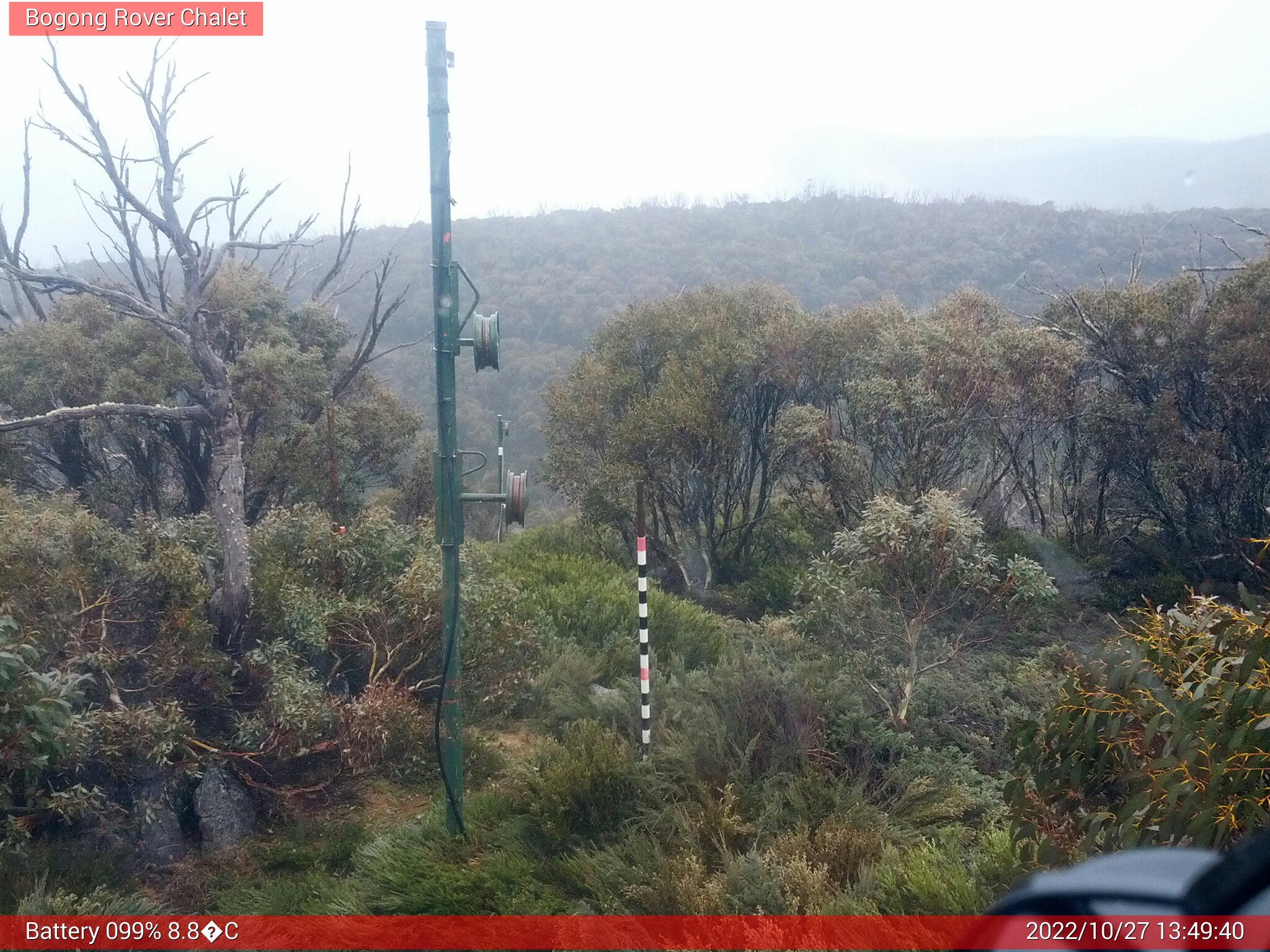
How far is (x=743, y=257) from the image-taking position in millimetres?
27188

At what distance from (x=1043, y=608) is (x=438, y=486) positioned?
5184mm

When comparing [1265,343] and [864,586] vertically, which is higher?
[1265,343]

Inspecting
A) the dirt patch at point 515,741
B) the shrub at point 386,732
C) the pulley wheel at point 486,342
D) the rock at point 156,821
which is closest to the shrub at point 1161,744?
the pulley wheel at point 486,342

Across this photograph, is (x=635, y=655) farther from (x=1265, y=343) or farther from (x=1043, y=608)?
(x=1265, y=343)

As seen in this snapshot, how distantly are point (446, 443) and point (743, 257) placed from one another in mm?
23993

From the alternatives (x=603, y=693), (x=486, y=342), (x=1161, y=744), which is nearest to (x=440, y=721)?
(x=603, y=693)

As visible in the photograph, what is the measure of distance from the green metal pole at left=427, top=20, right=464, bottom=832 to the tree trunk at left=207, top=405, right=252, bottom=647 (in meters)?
1.89

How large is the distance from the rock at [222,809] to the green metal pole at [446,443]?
125 cm

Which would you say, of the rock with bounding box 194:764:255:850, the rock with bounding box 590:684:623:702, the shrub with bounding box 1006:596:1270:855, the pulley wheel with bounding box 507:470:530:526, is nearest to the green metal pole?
the pulley wheel with bounding box 507:470:530:526

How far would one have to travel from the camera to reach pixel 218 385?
18.8 feet

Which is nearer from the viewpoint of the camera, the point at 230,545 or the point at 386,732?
the point at 386,732

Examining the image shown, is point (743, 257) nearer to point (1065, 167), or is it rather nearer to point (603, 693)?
point (1065, 167)

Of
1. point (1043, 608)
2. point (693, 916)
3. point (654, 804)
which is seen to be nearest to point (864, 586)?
point (1043, 608)

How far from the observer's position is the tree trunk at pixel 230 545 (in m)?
5.71
